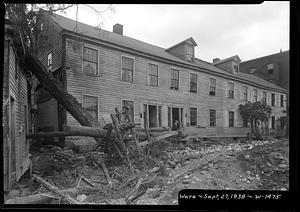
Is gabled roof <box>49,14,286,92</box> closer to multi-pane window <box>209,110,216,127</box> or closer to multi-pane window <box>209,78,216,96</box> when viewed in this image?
multi-pane window <box>209,78,216,96</box>

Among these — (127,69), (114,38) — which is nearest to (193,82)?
(127,69)

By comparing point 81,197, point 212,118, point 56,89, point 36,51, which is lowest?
point 81,197

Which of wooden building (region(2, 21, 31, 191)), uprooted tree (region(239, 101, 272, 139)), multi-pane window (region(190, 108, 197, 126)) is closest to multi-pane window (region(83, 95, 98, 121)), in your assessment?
wooden building (region(2, 21, 31, 191))

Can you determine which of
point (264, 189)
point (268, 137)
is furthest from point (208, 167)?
point (268, 137)

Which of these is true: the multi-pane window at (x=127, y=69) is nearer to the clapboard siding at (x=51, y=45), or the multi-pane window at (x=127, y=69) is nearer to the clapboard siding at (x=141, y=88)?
the clapboard siding at (x=141, y=88)

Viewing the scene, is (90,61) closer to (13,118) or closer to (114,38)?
(114,38)

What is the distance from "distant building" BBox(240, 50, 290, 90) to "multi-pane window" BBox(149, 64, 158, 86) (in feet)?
3.08

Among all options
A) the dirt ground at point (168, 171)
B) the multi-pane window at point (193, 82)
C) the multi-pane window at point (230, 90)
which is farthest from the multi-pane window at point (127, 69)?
the multi-pane window at point (230, 90)

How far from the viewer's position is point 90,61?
1826 millimetres

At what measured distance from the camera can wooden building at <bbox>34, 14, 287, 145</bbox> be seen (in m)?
1.81

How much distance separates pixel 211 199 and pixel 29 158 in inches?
67.9

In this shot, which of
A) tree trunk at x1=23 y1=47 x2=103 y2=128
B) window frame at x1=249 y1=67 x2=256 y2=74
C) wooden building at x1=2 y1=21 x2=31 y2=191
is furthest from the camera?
window frame at x1=249 y1=67 x2=256 y2=74

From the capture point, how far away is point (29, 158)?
1739 millimetres

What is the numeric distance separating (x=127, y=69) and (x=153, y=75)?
0.96 feet
